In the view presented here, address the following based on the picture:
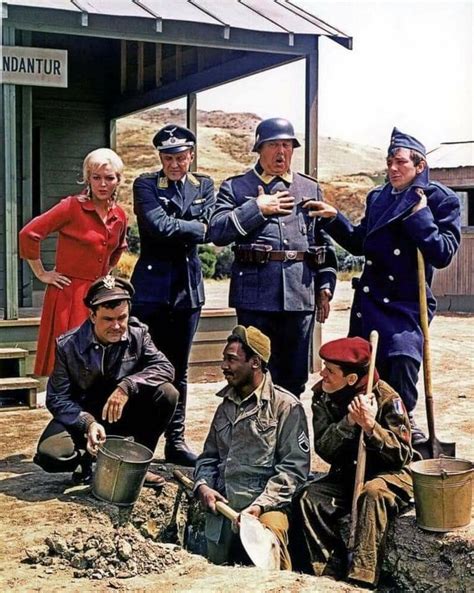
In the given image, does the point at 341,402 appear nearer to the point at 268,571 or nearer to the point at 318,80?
the point at 268,571

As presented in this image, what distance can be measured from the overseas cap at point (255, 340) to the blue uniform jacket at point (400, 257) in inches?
28.0

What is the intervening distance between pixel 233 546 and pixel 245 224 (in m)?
1.60

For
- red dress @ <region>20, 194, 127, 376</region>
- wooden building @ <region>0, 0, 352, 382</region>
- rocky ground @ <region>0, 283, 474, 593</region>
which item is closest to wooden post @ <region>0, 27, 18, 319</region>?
wooden building @ <region>0, 0, 352, 382</region>

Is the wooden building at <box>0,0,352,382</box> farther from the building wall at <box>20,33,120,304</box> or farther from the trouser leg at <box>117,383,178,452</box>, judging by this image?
the trouser leg at <box>117,383,178,452</box>

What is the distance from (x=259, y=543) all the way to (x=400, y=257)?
171 cm

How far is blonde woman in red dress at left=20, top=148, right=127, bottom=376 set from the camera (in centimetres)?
570

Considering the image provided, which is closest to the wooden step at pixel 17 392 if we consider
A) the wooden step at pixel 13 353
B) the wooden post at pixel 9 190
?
the wooden step at pixel 13 353

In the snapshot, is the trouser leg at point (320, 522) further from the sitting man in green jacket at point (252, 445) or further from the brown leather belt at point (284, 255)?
the brown leather belt at point (284, 255)

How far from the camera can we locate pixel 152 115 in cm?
6825

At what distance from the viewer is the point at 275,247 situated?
5.09 metres

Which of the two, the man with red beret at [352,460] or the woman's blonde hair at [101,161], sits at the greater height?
the woman's blonde hair at [101,161]

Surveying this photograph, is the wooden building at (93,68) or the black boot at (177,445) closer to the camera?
the black boot at (177,445)

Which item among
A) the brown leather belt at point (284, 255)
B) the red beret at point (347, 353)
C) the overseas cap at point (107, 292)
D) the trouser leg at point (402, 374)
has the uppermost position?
the brown leather belt at point (284, 255)

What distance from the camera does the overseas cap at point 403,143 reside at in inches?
196
